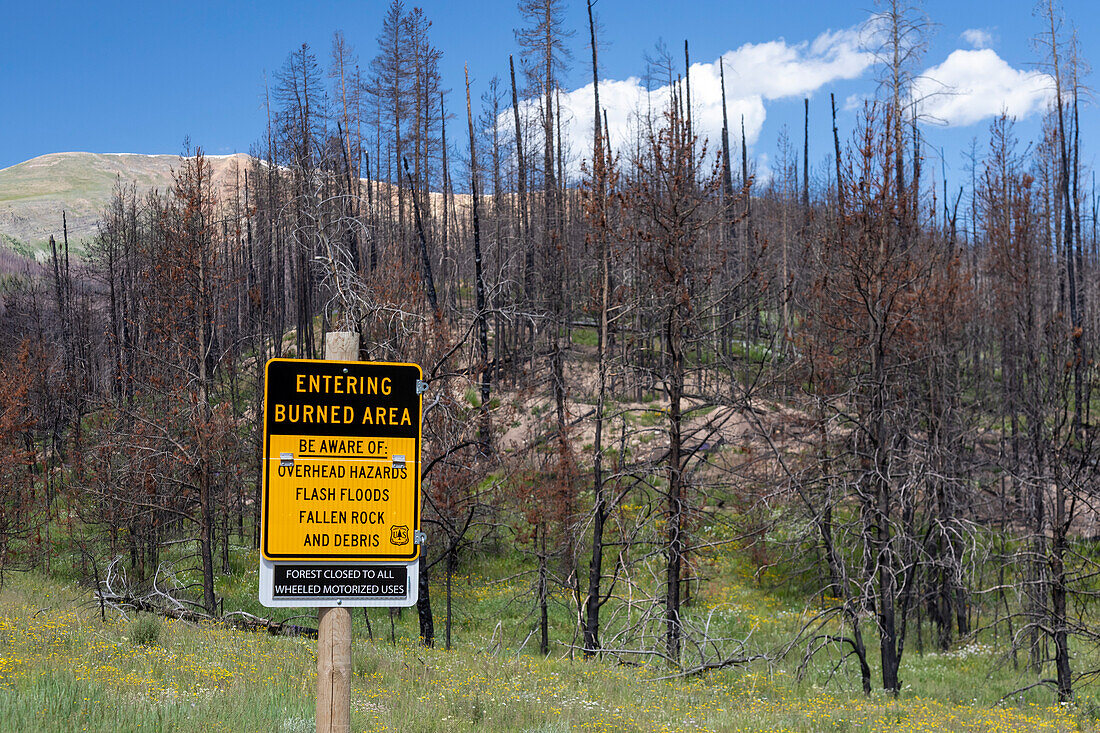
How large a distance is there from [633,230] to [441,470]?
595cm

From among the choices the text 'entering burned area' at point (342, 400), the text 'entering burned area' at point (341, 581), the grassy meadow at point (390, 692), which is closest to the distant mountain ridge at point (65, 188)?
the grassy meadow at point (390, 692)

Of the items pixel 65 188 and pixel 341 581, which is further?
pixel 65 188

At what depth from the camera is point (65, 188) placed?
134m

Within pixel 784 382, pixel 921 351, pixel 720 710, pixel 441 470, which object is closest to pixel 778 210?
pixel 921 351

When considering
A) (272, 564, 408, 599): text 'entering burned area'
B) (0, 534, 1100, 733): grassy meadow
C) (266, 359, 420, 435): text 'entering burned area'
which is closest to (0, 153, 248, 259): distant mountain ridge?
(0, 534, 1100, 733): grassy meadow

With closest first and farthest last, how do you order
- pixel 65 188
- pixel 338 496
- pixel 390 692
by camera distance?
1. pixel 338 496
2. pixel 390 692
3. pixel 65 188

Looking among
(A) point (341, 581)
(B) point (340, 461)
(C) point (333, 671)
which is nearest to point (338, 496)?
(B) point (340, 461)

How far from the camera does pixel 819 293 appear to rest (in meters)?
18.0

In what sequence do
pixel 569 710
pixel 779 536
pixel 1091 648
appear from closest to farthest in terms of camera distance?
pixel 569 710 → pixel 1091 648 → pixel 779 536

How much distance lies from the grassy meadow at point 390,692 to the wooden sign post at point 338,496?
2618 mm

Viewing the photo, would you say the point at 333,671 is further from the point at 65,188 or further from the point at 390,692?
the point at 65,188

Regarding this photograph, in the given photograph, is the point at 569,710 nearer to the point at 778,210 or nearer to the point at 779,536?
the point at 779,536

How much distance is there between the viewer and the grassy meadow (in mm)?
5762

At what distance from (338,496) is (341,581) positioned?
38 centimetres
